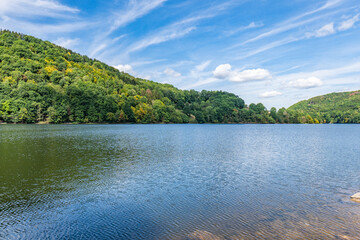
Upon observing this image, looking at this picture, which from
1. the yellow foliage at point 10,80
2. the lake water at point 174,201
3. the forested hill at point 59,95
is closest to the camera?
the lake water at point 174,201

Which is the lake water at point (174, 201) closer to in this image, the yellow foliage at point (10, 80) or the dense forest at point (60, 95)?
the dense forest at point (60, 95)

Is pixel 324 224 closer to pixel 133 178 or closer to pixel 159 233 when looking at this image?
pixel 159 233

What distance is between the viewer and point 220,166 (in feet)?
71.9

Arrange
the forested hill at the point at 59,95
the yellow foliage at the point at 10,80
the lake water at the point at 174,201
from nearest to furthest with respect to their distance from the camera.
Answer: the lake water at the point at 174,201 < the forested hill at the point at 59,95 < the yellow foliage at the point at 10,80

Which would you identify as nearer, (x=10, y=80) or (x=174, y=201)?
(x=174, y=201)

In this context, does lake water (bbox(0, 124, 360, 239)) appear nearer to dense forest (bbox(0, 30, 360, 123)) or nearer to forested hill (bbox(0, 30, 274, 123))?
forested hill (bbox(0, 30, 274, 123))

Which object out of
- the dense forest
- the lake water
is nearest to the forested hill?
the dense forest

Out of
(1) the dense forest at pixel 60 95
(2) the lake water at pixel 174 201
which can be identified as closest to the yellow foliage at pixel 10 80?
(1) the dense forest at pixel 60 95

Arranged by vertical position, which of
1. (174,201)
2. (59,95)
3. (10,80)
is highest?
(10,80)

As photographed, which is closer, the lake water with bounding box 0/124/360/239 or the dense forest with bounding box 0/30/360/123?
the lake water with bounding box 0/124/360/239

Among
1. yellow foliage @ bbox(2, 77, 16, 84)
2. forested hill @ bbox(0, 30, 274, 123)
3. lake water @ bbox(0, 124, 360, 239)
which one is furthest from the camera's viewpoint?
yellow foliage @ bbox(2, 77, 16, 84)

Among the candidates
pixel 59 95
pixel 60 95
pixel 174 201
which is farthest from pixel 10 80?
pixel 174 201

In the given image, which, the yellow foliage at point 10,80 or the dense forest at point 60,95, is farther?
the yellow foliage at point 10,80

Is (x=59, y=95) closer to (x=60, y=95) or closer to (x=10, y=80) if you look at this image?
(x=60, y=95)
